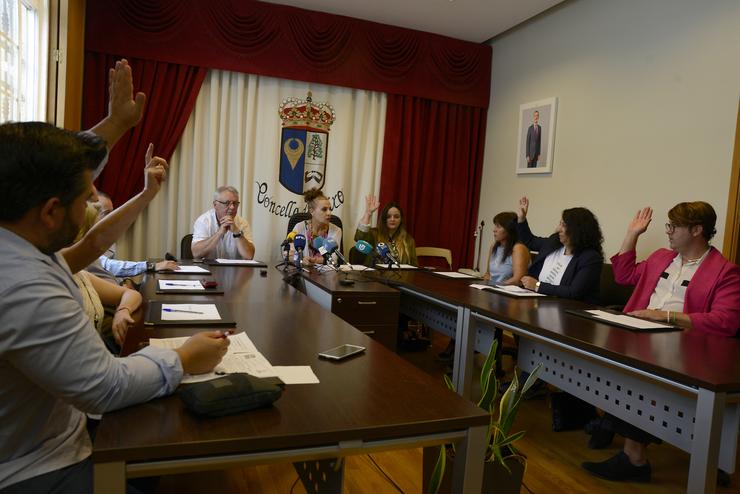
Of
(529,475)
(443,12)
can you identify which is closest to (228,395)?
(529,475)

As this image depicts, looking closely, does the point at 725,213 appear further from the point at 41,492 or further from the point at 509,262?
the point at 41,492

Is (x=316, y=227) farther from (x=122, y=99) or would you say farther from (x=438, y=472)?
(x=438, y=472)

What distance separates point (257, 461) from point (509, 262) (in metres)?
3.24

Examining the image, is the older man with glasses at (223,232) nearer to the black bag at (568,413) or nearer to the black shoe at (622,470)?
the black bag at (568,413)

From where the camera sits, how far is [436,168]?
5.59 meters

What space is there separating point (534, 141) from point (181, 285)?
3.53m

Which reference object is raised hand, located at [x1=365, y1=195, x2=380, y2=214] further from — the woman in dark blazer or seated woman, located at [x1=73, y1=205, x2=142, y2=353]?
seated woman, located at [x1=73, y1=205, x2=142, y2=353]

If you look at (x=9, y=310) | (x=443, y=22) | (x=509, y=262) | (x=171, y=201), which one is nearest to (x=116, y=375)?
(x=9, y=310)

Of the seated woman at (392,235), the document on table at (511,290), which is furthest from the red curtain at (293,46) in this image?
the document on table at (511,290)

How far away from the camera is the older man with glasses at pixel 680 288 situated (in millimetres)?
2283

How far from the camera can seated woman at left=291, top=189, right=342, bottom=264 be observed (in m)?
4.03

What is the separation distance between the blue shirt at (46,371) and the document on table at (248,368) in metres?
0.18

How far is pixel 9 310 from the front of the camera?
826 mm

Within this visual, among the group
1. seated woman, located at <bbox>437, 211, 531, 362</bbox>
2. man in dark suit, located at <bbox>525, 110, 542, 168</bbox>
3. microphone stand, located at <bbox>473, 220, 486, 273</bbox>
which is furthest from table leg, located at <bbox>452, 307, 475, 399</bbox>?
microphone stand, located at <bbox>473, 220, 486, 273</bbox>
